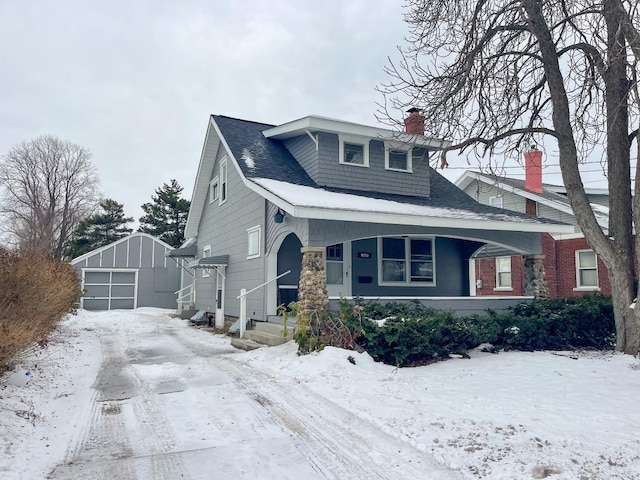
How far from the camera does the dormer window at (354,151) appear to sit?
1253cm

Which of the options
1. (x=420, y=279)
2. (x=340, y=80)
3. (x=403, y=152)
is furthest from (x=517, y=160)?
(x=340, y=80)

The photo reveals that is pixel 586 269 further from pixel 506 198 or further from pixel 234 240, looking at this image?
pixel 234 240

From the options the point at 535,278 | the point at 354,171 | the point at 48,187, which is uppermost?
the point at 48,187

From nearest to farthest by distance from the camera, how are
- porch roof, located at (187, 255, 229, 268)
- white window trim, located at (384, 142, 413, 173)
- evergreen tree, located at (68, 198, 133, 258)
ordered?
1. white window trim, located at (384, 142, 413, 173)
2. porch roof, located at (187, 255, 229, 268)
3. evergreen tree, located at (68, 198, 133, 258)

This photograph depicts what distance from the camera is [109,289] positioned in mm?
24359

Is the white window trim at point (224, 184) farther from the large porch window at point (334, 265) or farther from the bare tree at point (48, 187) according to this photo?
the bare tree at point (48, 187)

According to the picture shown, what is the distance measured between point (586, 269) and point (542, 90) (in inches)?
350

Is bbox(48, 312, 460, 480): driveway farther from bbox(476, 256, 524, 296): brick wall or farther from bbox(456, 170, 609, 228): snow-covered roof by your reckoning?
bbox(476, 256, 524, 296): brick wall

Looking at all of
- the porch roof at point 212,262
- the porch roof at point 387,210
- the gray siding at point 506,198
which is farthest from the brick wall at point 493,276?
the porch roof at point 212,262

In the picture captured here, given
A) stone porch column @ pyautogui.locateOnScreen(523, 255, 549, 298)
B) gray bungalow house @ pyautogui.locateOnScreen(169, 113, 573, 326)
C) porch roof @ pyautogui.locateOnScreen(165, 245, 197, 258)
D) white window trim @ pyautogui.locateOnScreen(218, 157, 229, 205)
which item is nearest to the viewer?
gray bungalow house @ pyautogui.locateOnScreen(169, 113, 573, 326)

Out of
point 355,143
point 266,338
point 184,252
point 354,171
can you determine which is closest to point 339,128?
point 355,143

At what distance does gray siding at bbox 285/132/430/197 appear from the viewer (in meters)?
12.2

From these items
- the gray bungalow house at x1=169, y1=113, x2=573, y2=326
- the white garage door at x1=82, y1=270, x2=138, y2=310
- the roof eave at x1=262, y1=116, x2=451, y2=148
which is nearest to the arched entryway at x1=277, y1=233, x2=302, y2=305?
the gray bungalow house at x1=169, y1=113, x2=573, y2=326

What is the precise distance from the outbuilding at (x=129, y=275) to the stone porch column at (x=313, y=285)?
16.4 meters
